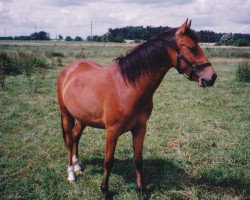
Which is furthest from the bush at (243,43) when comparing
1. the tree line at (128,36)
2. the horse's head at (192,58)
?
the horse's head at (192,58)

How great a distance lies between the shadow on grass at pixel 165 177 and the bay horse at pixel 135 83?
44 cm

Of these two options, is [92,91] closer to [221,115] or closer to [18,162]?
[18,162]

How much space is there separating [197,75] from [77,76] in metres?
2.23

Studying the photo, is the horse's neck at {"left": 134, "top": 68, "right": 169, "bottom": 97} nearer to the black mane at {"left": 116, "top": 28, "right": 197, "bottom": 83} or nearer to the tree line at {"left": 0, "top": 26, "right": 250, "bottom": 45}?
the black mane at {"left": 116, "top": 28, "right": 197, "bottom": 83}

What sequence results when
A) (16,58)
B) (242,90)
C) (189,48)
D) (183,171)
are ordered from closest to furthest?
(189,48) < (183,171) < (242,90) < (16,58)

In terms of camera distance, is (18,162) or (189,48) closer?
(189,48)

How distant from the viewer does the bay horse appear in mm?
3520

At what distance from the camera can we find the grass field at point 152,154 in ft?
14.7

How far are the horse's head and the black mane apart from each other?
0.35 ft

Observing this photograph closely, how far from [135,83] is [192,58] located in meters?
0.85

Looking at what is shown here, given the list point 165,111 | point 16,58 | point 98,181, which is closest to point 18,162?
point 98,181

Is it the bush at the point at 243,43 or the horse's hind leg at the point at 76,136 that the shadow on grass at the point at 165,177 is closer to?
the horse's hind leg at the point at 76,136

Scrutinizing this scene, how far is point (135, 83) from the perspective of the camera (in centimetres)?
384

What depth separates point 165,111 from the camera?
9.05m
